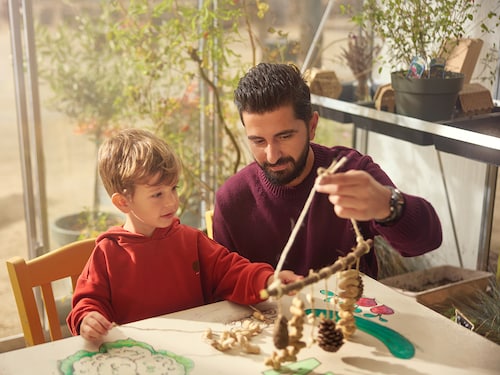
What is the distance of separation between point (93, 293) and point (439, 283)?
1811 millimetres

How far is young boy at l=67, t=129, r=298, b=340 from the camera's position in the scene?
145 centimetres

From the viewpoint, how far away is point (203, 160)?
308 cm

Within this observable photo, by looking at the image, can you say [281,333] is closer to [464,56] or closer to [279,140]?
[279,140]

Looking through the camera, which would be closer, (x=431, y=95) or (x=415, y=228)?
(x=415, y=228)

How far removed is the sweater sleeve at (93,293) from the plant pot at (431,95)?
1.28m

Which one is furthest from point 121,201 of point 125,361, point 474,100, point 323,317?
point 474,100

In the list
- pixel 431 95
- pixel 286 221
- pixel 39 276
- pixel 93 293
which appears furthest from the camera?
pixel 431 95

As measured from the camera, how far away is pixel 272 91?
1.57m

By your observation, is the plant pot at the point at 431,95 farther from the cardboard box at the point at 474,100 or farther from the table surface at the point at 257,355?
the table surface at the point at 257,355

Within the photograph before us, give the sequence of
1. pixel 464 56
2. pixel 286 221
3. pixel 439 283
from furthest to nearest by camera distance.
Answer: pixel 439 283 < pixel 464 56 < pixel 286 221

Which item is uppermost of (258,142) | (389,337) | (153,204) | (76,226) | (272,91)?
(272,91)

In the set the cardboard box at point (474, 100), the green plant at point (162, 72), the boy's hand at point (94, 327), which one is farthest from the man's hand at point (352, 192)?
the green plant at point (162, 72)

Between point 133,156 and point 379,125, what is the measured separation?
1239 mm

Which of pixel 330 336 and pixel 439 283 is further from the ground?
pixel 330 336
